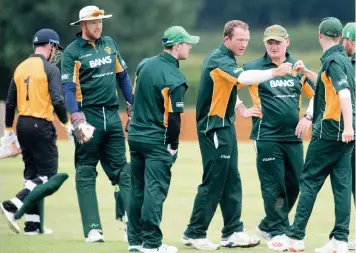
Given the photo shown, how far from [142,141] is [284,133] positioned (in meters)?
1.83

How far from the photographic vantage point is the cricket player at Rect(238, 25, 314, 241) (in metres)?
10.9

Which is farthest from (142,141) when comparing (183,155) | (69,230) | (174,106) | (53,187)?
(183,155)

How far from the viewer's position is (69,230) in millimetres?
12477

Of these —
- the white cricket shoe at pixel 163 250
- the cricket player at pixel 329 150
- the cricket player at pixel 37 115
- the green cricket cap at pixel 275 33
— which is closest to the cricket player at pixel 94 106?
the cricket player at pixel 37 115

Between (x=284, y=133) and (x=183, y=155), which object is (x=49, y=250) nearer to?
(x=284, y=133)

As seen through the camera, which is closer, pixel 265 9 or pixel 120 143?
pixel 120 143

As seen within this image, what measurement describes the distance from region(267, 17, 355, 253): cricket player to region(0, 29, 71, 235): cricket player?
3.23m

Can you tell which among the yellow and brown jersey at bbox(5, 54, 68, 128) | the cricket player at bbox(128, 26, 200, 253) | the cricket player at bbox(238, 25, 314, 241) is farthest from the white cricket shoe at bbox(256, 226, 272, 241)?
the yellow and brown jersey at bbox(5, 54, 68, 128)

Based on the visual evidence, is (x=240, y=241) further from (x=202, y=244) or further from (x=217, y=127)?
(x=217, y=127)

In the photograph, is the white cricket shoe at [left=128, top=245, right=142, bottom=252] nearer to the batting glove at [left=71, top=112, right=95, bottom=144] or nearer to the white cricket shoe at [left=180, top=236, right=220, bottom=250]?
the white cricket shoe at [left=180, top=236, right=220, bottom=250]

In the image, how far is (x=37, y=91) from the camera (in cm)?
1198

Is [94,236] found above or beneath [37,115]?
A: beneath

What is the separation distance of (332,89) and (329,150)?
0.58m

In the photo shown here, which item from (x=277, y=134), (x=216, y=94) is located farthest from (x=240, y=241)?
(x=216, y=94)
